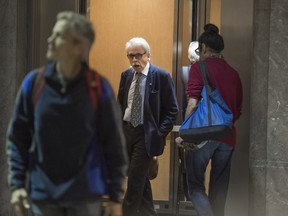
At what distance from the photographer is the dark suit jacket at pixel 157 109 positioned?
279 inches

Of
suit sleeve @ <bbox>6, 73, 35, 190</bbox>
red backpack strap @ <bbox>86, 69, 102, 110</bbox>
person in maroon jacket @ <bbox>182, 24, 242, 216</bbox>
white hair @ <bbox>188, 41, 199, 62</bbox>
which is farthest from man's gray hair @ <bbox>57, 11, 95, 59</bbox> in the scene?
white hair @ <bbox>188, 41, 199, 62</bbox>

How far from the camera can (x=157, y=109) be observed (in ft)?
23.5

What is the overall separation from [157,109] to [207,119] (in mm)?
1023

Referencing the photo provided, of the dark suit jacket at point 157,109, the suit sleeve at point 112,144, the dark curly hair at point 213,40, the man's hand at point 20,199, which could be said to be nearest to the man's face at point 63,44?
Result: the suit sleeve at point 112,144

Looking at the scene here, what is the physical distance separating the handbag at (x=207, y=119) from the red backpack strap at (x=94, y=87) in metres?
2.47

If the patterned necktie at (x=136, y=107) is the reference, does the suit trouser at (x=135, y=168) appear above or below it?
below

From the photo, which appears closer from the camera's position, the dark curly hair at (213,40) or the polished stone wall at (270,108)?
the dark curly hair at (213,40)

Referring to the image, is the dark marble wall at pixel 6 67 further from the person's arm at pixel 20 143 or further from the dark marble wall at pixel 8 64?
the person's arm at pixel 20 143

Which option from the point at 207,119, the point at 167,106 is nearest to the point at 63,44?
the point at 207,119

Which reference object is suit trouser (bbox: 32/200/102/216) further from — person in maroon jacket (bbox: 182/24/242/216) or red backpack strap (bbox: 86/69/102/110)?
person in maroon jacket (bbox: 182/24/242/216)

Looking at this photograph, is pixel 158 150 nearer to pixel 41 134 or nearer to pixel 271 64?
pixel 271 64

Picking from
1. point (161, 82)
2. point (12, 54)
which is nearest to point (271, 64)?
point (161, 82)

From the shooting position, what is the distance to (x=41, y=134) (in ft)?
12.5

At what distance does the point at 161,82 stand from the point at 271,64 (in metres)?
1.14
